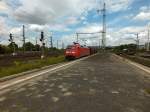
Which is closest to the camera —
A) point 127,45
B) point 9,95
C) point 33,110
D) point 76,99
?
point 33,110

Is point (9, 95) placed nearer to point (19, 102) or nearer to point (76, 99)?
point (19, 102)

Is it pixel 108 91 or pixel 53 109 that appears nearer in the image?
pixel 53 109

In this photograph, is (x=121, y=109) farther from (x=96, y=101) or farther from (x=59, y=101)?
(x=59, y=101)

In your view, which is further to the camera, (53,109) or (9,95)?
(9,95)

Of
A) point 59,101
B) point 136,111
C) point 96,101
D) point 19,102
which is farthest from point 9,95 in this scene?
point 136,111

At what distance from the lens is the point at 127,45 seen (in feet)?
563

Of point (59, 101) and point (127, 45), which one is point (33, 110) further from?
point (127, 45)

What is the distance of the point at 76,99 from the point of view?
718cm

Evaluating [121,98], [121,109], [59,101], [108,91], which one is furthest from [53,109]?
[108,91]

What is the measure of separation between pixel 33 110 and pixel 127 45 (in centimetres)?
17072

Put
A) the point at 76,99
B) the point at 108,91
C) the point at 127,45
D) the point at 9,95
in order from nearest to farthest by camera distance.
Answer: the point at 76,99 < the point at 9,95 < the point at 108,91 < the point at 127,45

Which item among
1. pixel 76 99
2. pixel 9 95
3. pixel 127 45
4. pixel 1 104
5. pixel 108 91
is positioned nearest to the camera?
pixel 1 104

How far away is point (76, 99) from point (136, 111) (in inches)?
78.7

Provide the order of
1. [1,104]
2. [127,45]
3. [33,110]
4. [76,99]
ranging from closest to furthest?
[33,110] → [1,104] → [76,99] → [127,45]
